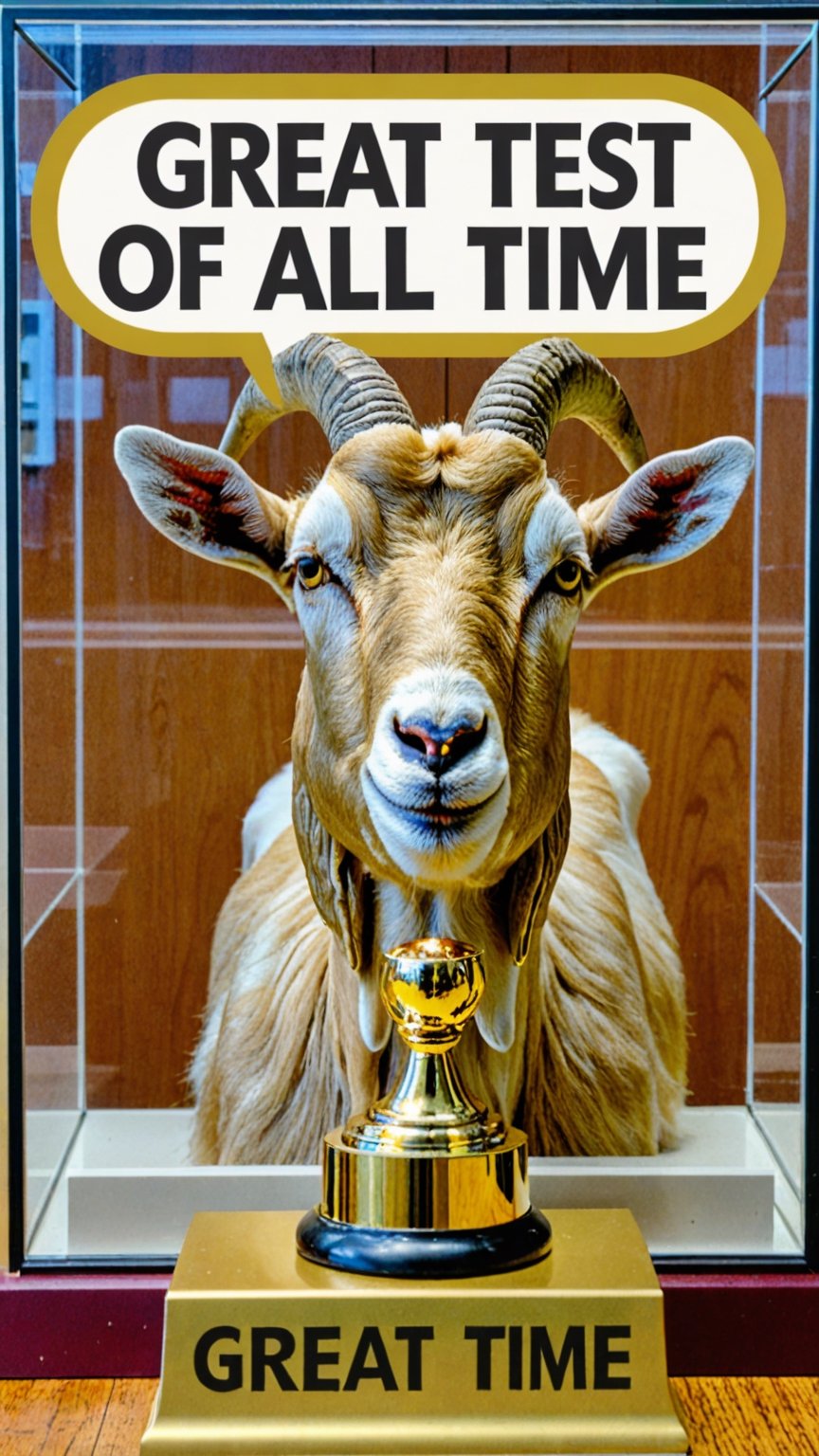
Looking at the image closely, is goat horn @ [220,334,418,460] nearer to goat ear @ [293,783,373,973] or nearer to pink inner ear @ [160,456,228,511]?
pink inner ear @ [160,456,228,511]

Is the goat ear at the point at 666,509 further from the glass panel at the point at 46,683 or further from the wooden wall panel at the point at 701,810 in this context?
the glass panel at the point at 46,683

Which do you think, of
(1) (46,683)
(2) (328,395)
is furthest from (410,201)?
(1) (46,683)

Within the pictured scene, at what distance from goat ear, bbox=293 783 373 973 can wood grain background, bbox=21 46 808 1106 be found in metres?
0.15

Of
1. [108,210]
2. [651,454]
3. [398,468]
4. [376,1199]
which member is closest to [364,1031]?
[376,1199]

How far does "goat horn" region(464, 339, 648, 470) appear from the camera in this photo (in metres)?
1.73

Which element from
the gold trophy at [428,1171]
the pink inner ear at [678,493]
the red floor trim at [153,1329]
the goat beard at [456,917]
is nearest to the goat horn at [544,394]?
the pink inner ear at [678,493]

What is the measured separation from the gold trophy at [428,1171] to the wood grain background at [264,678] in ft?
1.56


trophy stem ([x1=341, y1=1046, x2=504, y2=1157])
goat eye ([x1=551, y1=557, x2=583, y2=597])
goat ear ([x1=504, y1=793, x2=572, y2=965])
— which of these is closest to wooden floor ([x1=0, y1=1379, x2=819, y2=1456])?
trophy stem ([x1=341, y1=1046, x2=504, y2=1157])

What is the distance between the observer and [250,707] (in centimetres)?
189

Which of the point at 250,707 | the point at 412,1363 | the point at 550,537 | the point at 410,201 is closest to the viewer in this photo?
the point at 412,1363

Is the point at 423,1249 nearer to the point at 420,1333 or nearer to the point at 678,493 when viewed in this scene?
the point at 420,1333

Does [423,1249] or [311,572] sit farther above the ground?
[311,572]

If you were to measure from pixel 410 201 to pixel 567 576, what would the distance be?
419 mm

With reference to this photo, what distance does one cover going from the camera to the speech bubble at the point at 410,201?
1777 mm
